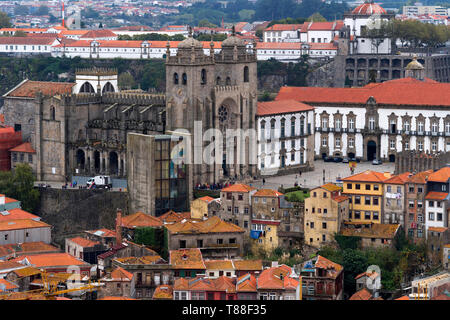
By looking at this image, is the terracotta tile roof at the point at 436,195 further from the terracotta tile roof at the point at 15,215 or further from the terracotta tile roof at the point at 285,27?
the terracotta tile roof at the point at 285,27

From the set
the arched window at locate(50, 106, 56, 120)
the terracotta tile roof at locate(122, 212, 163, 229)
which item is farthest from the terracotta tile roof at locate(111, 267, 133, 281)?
the arched window at locate(50, 106, 56, 120)

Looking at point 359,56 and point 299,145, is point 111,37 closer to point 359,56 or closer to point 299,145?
point 359,56

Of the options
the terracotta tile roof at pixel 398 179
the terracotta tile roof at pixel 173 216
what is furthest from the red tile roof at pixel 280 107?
the terracotta tile roof at pixel 398 179

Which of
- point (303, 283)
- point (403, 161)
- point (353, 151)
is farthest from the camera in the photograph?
point (353, 151)
